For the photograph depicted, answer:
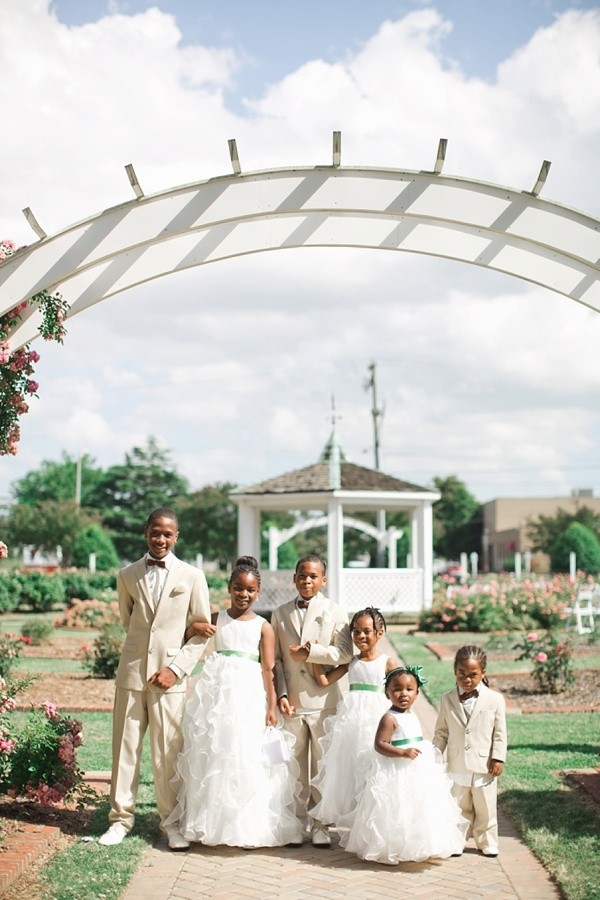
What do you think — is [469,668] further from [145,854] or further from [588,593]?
[588,593]

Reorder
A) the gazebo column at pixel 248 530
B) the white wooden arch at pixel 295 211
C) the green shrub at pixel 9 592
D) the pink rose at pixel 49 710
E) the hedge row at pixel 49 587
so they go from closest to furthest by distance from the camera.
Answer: the white wooden arch at pixel 295 211
the pink rose at pixel 49 710
the gazebo column at pixel 248 530
the green shrub at pixel 9 592
the hedge row at pixel 49 587

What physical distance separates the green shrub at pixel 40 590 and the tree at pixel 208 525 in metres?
27.1

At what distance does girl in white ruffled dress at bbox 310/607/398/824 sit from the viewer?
5.85 m

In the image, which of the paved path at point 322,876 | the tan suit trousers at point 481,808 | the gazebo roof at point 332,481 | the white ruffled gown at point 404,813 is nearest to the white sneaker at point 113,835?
the paved path at point 322,876

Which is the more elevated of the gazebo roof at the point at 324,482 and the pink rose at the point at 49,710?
the gazebo roof at the point at 324,482

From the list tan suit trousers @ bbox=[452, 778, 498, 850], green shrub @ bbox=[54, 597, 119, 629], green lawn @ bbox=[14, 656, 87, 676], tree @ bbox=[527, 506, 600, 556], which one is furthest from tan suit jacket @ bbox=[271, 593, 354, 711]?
tree @ bbox=[527, 506, 600, 556]

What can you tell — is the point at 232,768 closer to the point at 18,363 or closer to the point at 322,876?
the point at 322,876

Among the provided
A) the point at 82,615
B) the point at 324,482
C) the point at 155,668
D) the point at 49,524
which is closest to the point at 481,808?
the point at 155,668

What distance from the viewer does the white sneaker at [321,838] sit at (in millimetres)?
5922

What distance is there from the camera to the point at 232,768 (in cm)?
574

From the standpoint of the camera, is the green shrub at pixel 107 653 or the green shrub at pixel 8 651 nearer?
the green shrub at pixel 8 651

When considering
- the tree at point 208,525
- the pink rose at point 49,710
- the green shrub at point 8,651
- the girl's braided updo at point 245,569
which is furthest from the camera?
the tree at point 208,525

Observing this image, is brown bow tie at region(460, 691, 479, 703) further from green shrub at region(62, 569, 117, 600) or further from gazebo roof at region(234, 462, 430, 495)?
Answer: green shrub at region(62, 569, 117, 600)

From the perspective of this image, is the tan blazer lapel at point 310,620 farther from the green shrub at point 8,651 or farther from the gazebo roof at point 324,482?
the gazebo roof at point 324,482
